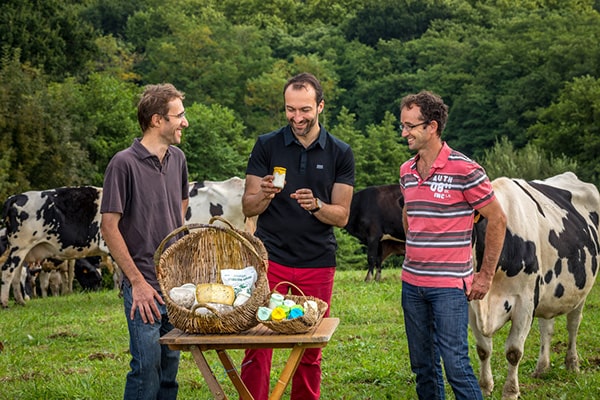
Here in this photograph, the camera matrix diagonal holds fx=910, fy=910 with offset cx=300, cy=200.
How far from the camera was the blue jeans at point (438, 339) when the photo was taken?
5.94 m

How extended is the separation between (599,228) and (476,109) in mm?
59528

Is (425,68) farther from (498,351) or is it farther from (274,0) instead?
(498,351)

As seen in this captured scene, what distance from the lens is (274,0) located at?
104875 mm

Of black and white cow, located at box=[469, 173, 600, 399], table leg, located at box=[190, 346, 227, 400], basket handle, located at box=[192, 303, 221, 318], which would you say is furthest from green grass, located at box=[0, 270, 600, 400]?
basket handle, located at box=[192, 303, 221, 318]

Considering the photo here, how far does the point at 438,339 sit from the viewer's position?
607 centimetres

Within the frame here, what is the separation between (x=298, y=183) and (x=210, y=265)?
1.02 meters

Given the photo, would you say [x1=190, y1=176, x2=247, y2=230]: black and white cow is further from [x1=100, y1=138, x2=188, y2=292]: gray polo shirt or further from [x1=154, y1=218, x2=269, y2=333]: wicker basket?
[x1=154, y1=218, x2=269, y2=333]: wicker basket

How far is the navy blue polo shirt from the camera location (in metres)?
6.45

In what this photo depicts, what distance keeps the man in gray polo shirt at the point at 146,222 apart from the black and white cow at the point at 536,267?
3.01 m

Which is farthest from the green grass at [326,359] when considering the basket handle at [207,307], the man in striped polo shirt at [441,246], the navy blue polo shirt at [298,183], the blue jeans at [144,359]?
the basket handle at [207,307]

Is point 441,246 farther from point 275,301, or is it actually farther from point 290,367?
point 290,367

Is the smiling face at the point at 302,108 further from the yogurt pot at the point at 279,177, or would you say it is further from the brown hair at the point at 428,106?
the brown hair at the point at 428,106

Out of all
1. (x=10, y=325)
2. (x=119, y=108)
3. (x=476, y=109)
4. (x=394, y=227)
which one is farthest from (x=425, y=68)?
(x=10, y=325)

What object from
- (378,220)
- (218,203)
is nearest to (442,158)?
(218,203)
